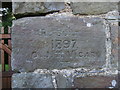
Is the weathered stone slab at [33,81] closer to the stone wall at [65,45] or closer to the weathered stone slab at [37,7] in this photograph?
the stone wall at [65,45]

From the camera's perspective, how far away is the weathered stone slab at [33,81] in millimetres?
1173

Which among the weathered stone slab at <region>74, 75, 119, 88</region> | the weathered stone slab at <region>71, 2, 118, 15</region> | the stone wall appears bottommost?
the weathered stone slab at <region>74, 75, 119, 88</region>

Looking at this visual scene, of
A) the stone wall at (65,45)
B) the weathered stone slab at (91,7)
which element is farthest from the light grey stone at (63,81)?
the weathered stone slab at (91,7)

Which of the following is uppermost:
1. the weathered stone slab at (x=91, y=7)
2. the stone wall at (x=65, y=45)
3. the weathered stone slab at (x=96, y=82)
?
the weathered stone slab at (x=91, y=7)

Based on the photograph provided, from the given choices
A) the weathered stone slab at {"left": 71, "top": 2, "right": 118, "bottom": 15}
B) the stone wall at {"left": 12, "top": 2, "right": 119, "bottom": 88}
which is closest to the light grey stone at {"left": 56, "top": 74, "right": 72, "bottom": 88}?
the stone wall at {"left": 12, "top": 2, "right": 119, "bottom": 88}

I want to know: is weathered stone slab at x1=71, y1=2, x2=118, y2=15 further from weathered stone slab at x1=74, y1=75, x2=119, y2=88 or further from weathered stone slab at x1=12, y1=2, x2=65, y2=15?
weathered stone slab at x1=74, y1=75, x2=119, y2=88

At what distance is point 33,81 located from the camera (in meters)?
1.17

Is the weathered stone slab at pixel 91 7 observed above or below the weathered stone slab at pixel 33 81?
above

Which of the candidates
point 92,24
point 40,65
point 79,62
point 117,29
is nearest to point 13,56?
point 40,65

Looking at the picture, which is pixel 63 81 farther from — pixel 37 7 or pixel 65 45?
pixel 37 7

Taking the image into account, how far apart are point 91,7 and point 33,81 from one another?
0.51 meters

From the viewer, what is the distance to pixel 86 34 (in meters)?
1.20

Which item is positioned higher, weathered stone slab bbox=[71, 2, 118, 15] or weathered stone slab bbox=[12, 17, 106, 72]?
weathered stone slab bbox=[71, 2, 118, 15]

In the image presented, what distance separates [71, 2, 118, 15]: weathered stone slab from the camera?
48.0 inches
